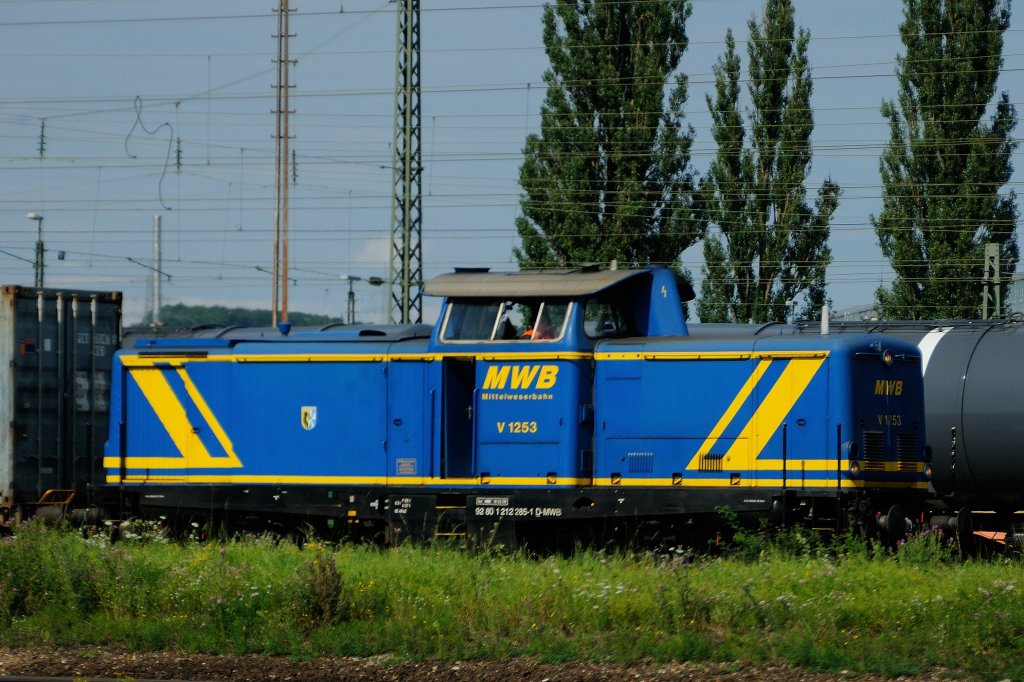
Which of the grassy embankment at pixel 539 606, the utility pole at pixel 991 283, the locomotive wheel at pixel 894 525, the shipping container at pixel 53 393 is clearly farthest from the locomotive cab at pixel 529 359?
the utility pole at pixel 991 283

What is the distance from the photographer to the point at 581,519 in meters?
16.1

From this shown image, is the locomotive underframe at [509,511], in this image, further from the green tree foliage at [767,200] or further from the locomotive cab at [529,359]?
the green tree foliage at [767,200]

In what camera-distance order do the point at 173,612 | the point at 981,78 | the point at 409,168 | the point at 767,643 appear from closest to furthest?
the point at 767,643
the point at 173,612
the point at 409,168
the point at 981,78

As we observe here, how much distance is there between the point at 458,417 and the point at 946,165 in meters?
26.2

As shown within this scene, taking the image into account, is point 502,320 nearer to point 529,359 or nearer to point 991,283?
point 529,359

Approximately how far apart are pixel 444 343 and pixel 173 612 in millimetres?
5160

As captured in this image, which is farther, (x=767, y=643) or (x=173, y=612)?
(x=173, y=612)

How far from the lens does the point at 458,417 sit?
16406mm

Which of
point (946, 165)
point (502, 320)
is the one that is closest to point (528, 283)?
point (502, 320)

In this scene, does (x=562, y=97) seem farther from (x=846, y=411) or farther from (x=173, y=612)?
(x=173, y=612)

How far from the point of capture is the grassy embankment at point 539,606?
34.9 ft

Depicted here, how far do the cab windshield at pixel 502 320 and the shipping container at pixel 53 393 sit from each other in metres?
6.15

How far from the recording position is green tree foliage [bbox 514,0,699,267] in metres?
38.2

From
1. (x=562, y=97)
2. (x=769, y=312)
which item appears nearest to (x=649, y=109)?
(x=562, y=97)
